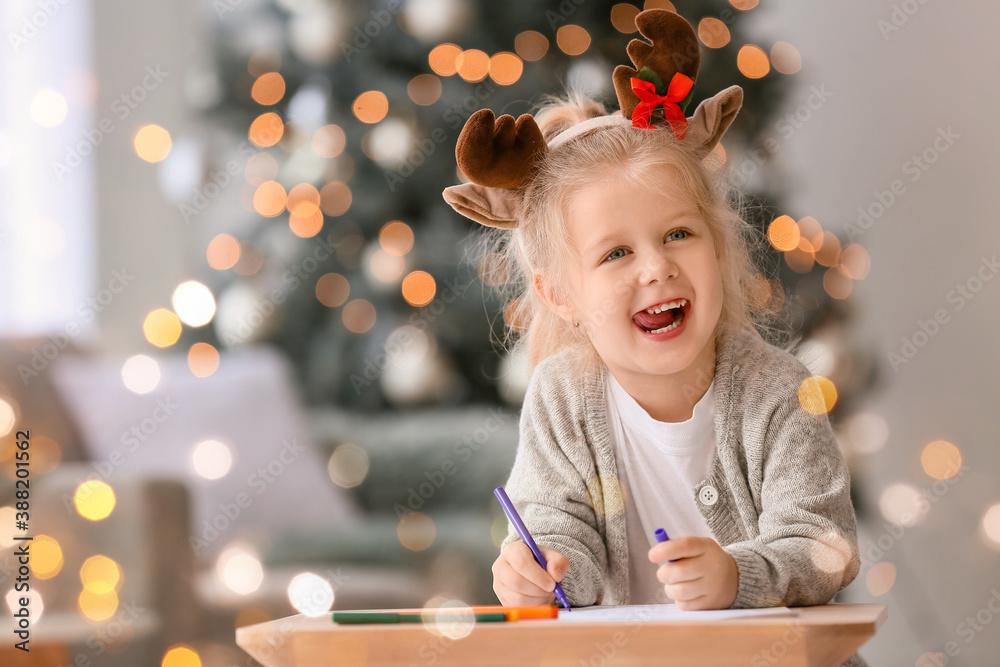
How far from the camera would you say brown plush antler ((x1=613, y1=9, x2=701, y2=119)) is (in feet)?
2.70

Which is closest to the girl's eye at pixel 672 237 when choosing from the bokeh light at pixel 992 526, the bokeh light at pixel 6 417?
the bokeh light at pixel 992 526

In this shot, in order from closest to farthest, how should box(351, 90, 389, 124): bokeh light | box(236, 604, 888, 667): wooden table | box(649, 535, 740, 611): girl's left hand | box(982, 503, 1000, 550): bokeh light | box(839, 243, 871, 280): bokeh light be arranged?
1. box(236, 604, 888, 667): wooden table
2. box(649, 535, 740, 611): girl's left hand
3. box(982, 503, 1000, 550): bokeh light
4. box(839, 243, 871, 280): bokeh light
5. box(351, 90, 389, 124): bokeh light

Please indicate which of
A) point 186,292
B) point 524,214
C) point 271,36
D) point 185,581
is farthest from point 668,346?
point 186,292

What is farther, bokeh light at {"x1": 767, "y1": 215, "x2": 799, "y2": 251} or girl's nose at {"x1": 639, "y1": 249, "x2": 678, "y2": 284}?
bokeh light at {"x1": 767, "y1": 215, "x2": 799, "y2": 251}

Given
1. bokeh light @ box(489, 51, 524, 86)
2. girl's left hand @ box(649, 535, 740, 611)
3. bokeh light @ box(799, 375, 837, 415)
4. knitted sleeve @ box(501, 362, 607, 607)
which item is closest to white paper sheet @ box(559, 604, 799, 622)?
girl's left hand @ box(649, 535, 740, 611)

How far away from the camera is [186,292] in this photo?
2.14 metres

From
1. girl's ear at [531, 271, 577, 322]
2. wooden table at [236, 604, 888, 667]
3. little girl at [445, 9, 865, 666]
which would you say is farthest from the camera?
girl's ear at [531, 271, 577, 322]

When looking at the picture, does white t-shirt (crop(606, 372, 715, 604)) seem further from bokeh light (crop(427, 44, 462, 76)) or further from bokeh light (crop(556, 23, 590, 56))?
bokeh light (crop(427, 44, 462, 76))

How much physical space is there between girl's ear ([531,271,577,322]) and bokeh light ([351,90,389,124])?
3.07 feet

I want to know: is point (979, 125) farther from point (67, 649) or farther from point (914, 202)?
point (67, 649)

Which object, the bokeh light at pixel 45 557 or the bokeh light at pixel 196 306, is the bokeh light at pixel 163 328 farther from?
the bokeh light at pixel 45 557

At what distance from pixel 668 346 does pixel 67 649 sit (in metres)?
1.30

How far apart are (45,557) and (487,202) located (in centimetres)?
120

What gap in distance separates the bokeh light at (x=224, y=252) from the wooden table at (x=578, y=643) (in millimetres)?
1552
